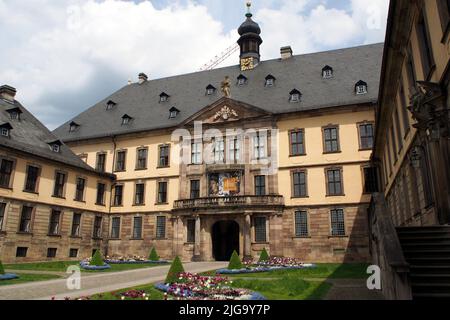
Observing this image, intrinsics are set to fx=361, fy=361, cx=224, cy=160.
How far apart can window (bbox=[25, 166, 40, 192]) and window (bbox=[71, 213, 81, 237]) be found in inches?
220

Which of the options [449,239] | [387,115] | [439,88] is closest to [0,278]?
[449,239]

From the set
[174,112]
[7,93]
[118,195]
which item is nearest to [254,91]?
[174,112]

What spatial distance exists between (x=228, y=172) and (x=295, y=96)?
10025 mm

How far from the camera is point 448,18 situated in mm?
10172

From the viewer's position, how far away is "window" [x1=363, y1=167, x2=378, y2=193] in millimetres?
30844

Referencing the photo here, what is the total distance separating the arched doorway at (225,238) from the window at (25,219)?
16643 millimetres

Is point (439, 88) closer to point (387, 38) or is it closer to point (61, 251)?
point (387, 38)

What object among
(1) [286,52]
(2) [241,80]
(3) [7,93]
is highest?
(1) [286,52]

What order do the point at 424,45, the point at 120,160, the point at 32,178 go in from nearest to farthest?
the point at 424,45 < the point at 32,178 < the point at 120,160

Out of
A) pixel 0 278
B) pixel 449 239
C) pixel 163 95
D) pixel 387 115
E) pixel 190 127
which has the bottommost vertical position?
pixel 0 278

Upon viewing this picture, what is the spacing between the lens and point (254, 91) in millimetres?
39469

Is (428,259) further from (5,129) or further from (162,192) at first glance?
(5,129)

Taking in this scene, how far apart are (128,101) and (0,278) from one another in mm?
33613

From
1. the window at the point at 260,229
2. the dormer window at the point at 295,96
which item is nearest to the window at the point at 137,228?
the window at the point at 260,229
